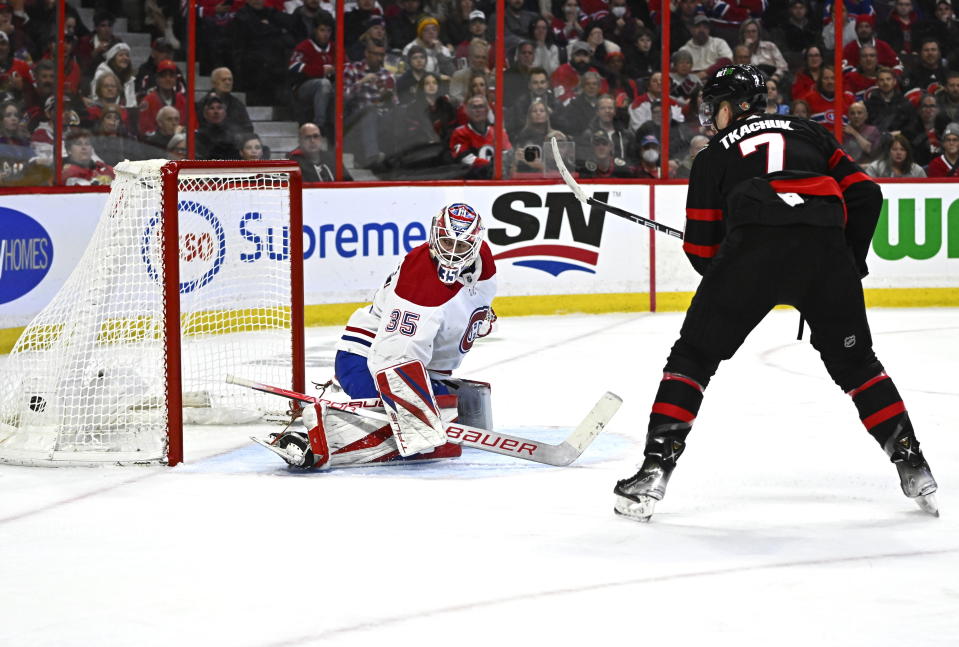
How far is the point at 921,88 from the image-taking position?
30.6ft

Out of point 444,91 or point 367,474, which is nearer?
point 367,474

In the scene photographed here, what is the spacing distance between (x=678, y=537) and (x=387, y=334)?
1194 millimetres

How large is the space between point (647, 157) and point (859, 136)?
1.50 m

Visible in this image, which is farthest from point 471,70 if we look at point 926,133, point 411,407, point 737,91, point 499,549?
point 499,549

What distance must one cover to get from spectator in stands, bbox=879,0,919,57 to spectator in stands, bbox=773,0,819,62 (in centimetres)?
51

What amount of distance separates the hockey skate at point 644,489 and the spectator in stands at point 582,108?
5.82m

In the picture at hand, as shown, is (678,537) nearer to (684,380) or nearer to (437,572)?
(684,380)

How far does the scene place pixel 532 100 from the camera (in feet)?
29.0

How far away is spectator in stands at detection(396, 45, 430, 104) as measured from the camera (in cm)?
863

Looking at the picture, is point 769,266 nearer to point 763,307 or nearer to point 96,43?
point 763,307

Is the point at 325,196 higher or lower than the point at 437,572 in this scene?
higher

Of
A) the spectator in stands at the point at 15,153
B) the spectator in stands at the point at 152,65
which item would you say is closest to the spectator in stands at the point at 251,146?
the spectator in stands at the point at 152,65

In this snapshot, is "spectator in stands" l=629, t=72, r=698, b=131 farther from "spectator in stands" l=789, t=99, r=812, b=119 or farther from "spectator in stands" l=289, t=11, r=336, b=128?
"spectator in stands" l=289, t=11, r=336, b=128

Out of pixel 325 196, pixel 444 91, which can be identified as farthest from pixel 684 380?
pixel 444 91
